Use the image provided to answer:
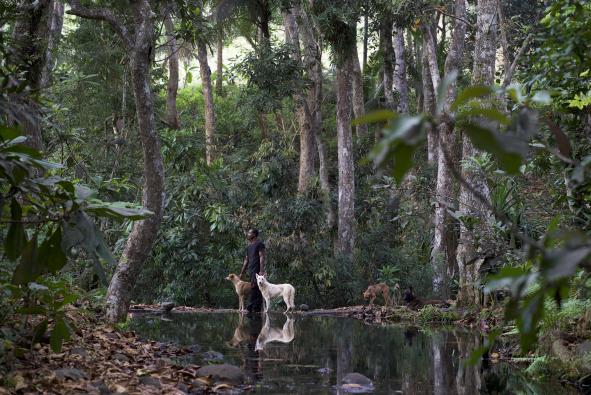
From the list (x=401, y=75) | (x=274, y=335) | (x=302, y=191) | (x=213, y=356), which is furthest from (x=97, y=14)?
(x=401, y=75)

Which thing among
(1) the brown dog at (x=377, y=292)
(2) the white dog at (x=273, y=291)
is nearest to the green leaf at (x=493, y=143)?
(2) the white dog at (x=273, y=291)

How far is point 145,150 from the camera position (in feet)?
31.2

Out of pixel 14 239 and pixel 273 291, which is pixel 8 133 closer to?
pixel 14 239

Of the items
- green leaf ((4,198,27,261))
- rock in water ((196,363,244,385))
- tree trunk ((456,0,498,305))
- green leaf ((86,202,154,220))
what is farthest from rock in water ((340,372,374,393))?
tree trunk ((456,0,498,305))

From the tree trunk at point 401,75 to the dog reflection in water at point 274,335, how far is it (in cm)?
1564

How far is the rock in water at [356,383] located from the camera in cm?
674

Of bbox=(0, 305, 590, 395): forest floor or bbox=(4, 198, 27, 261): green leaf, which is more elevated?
bbox=(4, 198, 27, 261): green leaf

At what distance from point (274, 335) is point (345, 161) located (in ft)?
33.3

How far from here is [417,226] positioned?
21750 mm

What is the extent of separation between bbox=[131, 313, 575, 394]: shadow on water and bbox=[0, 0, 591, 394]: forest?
0.47ft

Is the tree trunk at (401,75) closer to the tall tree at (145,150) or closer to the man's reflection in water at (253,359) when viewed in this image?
the man's reflection in water at (253,359)

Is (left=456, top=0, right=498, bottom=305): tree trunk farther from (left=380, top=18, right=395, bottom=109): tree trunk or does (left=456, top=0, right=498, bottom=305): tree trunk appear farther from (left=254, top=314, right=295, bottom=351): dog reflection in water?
(left=380, top=18, right=395, bottom=109): tree trunk

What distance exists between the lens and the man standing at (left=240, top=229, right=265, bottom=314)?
15.0 m

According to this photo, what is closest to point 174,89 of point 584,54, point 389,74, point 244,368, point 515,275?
point 389,74
